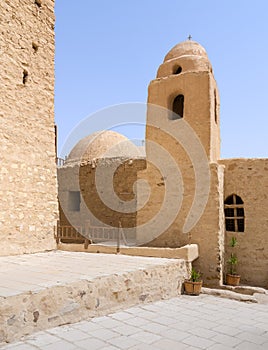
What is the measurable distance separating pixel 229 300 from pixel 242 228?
341cm

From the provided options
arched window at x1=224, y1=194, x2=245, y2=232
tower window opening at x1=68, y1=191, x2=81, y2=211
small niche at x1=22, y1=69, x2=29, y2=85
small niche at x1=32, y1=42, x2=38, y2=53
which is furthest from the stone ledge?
tower window opening at x1=68, y1=191, x2=81, y2=211

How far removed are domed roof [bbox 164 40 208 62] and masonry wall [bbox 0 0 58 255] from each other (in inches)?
201

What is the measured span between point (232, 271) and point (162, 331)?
611 centimetres

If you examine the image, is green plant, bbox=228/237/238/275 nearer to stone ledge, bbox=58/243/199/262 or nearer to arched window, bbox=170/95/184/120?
stone ledge, bbox=58/243/199/262

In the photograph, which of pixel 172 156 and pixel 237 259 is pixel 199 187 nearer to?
pixel 172 156

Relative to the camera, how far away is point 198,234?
9.72 meters

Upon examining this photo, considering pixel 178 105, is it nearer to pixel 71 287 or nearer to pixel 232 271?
pixel 232 271

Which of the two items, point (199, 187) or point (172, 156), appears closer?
point (199, 187)

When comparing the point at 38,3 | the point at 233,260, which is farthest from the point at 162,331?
the point at 38,3

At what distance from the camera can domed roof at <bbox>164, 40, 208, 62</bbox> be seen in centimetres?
1209

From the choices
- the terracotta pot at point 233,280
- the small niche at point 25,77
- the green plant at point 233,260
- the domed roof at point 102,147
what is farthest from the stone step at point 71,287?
the domed roof at point 102,147

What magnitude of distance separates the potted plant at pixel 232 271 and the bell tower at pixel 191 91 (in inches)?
98.2

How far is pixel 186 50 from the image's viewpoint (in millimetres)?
12156

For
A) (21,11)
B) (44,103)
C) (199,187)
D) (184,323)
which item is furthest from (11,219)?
(199,187)
